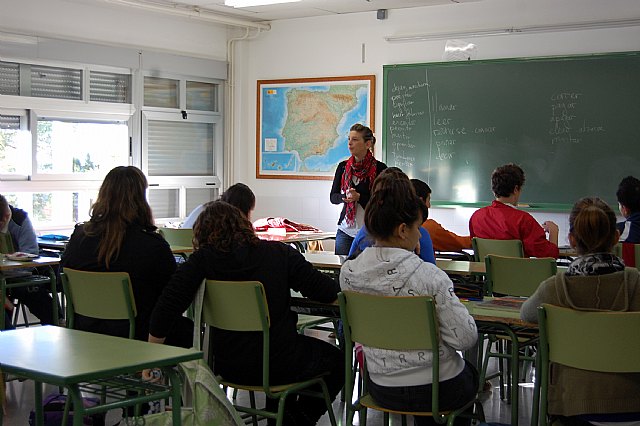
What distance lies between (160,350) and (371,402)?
969 millimetres

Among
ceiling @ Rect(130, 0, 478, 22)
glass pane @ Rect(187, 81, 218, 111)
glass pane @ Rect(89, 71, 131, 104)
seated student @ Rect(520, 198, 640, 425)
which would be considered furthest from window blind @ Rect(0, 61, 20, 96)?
seated student @ Rect(520, 198, 640, 425)

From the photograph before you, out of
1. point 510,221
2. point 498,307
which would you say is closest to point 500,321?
point 498,307

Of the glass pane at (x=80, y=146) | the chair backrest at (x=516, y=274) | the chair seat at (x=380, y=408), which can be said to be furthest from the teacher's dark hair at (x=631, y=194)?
the glass pane at (x=80, y=146)

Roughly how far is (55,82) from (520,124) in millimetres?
4274

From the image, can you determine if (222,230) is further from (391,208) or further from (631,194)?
(631,194)

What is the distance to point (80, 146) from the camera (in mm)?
8586

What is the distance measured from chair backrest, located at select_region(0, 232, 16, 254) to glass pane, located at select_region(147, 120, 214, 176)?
3.24m

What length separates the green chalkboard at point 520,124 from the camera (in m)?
7.66

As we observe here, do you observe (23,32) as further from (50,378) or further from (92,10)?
(50,378)

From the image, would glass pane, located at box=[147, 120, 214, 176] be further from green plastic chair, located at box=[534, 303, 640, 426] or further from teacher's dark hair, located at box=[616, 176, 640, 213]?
green plastic chair, located at box=[534, 303, 640, 426]

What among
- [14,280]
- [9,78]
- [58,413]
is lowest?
[58,413]

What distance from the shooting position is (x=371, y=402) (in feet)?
10.7

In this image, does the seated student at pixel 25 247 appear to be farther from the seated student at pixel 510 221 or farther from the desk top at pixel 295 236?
the seated student at pixel 510 221

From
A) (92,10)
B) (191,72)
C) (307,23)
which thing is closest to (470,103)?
→ (307,23)
